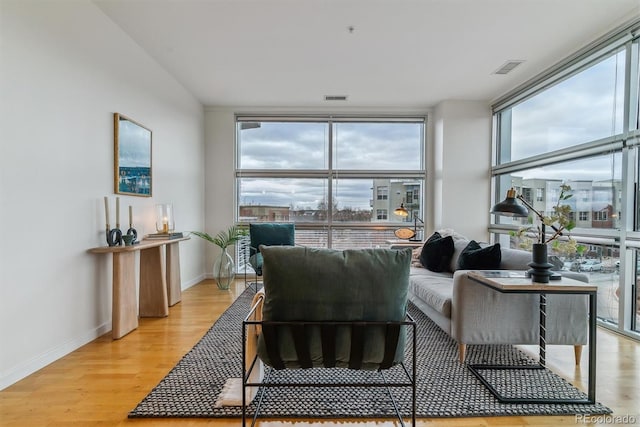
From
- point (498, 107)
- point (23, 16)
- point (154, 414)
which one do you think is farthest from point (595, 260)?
point (23, 16)

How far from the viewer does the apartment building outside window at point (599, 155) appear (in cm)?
305

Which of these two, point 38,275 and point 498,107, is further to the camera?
point 498,107

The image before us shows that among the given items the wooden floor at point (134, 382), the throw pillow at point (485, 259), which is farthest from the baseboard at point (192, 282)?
the throw pillow at point (485, 259)

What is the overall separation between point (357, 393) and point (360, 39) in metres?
3.20

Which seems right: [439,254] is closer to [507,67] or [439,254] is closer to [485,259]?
[485,259]

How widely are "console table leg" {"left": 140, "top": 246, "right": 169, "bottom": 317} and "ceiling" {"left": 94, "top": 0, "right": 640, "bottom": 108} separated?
2258mm

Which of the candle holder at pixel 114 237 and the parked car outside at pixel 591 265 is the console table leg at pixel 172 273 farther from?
the parked car outside at pixel 591 265

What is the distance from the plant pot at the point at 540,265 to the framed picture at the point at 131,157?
141 inches

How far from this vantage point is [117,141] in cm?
320

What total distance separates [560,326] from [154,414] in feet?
8.96

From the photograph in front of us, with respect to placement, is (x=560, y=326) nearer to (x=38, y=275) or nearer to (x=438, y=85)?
(x=438, y=85)

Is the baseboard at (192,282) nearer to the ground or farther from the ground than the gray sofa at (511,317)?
nearer to the ground

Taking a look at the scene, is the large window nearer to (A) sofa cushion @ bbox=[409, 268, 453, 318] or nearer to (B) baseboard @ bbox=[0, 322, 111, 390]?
(A) sofa cushion @ bbox=[409, 268, 453, 318]

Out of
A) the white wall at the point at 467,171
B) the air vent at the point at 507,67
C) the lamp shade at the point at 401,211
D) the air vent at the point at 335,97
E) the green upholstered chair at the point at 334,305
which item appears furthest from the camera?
the lamp shade at the point at 401,211
